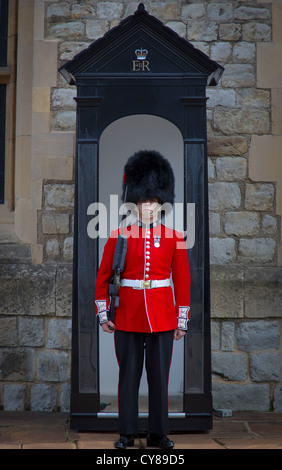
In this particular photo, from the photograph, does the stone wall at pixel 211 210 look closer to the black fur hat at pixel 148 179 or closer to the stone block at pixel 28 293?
the stone block at pixel 28 293

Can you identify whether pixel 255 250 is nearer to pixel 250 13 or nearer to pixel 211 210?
pixel 211 210

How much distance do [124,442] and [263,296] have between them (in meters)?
1.43

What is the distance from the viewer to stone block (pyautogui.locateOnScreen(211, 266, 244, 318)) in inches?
161

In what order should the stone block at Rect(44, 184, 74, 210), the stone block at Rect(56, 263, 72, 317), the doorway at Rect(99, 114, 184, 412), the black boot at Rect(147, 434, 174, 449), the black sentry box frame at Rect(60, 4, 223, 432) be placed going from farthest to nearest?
the stone block at Rect(44, 184, 74, 210)
the stone block at Rect(56, 263, 72, 317)
the doorway at Rect(99, 114, 184, 412)
the black sentry box frame at Rect(60, 4, 223, 432)
the black boot at Rect(147, 434, 174, 449)

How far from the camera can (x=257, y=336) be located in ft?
13.5

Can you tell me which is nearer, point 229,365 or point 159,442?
point 159,442

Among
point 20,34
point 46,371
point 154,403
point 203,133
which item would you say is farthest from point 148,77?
point 46,371

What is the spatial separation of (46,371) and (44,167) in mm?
1301

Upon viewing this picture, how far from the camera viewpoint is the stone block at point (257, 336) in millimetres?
4102

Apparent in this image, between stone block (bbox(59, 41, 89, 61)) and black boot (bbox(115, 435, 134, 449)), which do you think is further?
stone block (bbox(59, 41, 89, 61))

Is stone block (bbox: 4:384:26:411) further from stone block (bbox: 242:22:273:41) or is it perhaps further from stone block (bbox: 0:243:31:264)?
stone block (bbox: 242:22:273:41)

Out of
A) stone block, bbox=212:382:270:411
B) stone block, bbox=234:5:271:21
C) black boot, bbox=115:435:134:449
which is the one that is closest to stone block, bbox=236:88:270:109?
stone block, bbox=234:5:271:21

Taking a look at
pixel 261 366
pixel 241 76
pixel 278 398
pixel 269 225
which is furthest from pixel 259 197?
pixel 278 398

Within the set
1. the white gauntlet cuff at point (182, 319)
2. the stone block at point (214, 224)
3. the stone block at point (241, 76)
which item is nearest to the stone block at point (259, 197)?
the stone block at point (214, 224)
